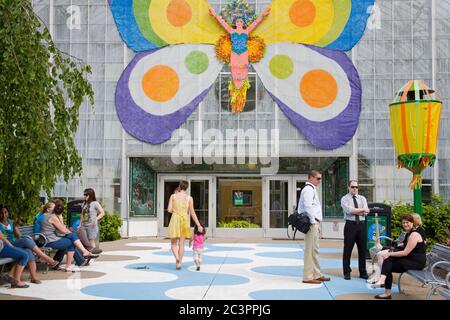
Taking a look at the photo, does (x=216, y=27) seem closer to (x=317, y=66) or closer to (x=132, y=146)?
(x=317, y=66)

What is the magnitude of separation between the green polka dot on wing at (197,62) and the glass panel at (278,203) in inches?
213

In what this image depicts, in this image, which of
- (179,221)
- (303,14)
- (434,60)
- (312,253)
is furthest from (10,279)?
(434,60)

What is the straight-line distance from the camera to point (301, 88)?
2088 cm

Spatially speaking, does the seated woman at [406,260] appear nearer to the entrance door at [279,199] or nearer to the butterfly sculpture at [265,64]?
the butterfly sculpture at [265,64]

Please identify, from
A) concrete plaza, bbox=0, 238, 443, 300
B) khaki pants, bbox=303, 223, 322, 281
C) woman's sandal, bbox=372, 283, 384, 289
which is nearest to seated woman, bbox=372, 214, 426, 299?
concrete plaza, bbox=0, 238, 443, 300

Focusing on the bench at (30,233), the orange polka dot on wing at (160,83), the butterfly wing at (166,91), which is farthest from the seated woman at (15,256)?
the orange polka dot on wing at (160,83)

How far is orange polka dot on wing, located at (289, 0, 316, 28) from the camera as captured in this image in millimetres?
21078

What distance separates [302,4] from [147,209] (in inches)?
398

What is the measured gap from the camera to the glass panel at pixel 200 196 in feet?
74.4

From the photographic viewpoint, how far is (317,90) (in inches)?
820

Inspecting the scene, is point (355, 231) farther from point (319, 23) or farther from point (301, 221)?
point (319, 23)

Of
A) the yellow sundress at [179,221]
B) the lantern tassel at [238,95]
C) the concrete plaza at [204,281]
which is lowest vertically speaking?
the concrete plaza at [204,281]
